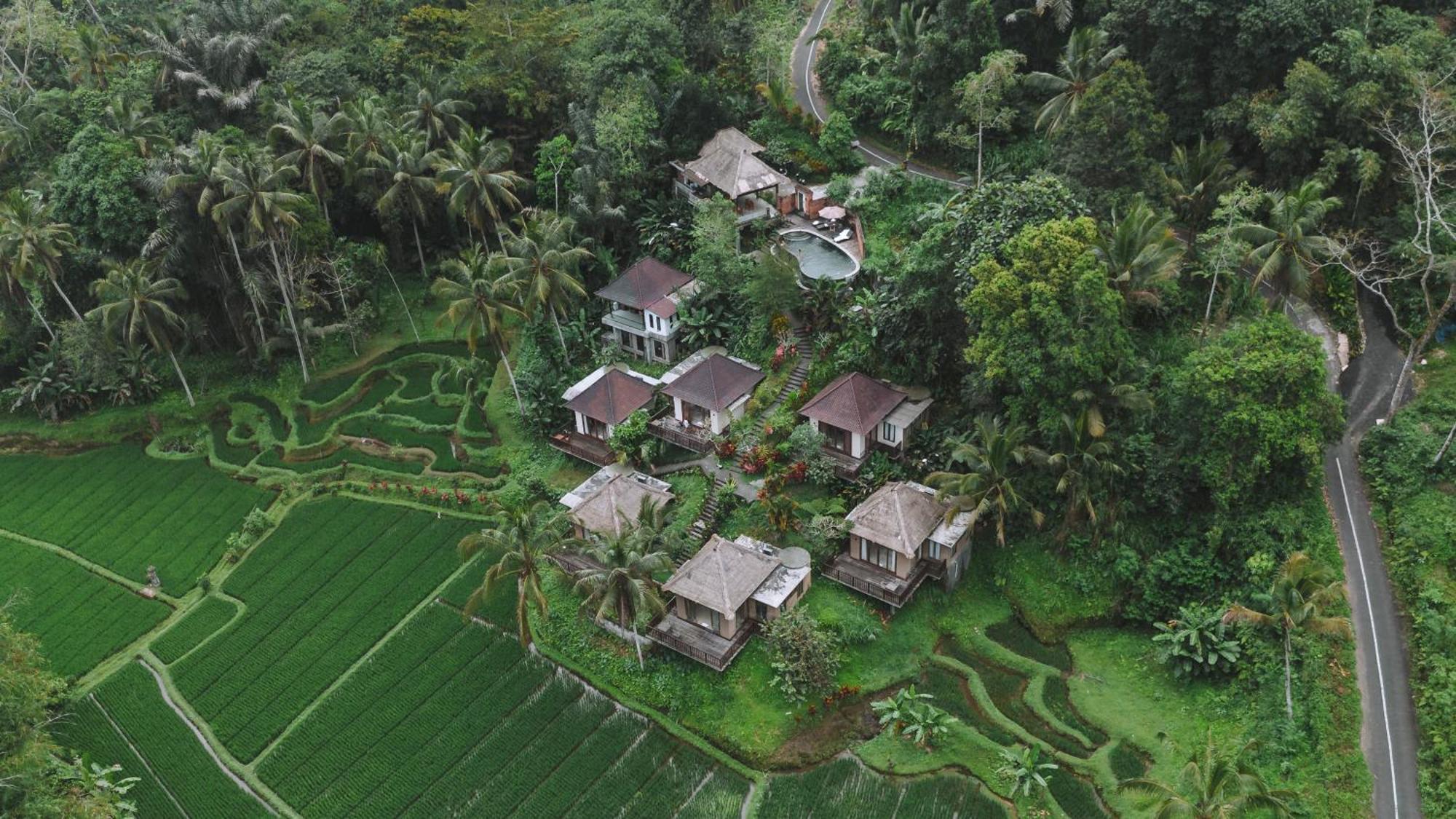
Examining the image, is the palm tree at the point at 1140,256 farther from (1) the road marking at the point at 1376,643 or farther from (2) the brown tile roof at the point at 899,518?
(2) the brown tile roof at the point at 899,518

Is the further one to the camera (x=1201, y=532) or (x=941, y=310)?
(x=941, y=310)

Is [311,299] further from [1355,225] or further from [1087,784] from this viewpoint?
[1355,225]

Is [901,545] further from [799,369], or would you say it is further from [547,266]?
[547,266]

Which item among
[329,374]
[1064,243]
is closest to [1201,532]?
[1064,243]

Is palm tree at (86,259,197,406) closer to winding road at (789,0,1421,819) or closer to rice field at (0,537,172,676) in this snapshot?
rice field at (0,537,172,676)

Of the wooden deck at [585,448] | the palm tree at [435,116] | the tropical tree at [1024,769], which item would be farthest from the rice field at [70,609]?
the tropical tree at [1024,769]

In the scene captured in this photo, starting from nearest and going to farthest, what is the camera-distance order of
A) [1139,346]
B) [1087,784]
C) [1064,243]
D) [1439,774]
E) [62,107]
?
[1439,774], [1087,784], [1064,243], [1139,346], [62,107]

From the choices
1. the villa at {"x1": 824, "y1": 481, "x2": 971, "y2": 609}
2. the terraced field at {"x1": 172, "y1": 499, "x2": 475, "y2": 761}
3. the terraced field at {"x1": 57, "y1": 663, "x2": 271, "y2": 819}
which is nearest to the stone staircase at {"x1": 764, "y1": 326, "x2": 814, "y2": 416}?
the villa at {"x1": 824, "y1": 481, "x2": 971, "y2": 609}
